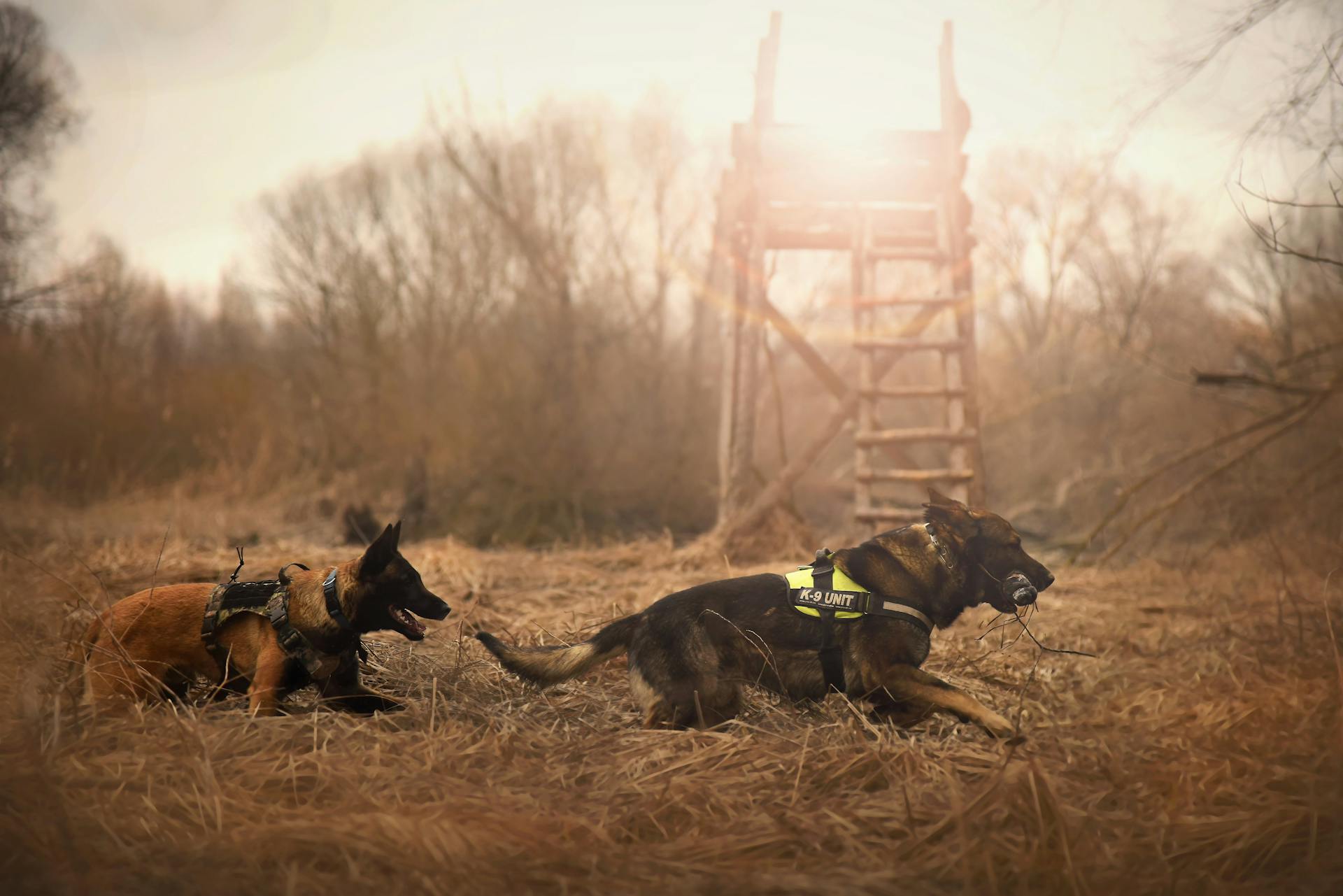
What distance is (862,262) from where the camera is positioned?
28.2 feet

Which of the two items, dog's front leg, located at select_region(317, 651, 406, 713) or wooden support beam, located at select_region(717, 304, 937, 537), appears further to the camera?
wooden support beam, located at select_region(717, 304, 937, 537)

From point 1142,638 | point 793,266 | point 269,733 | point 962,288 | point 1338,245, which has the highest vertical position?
point 793,266

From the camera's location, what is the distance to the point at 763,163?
8836 mm

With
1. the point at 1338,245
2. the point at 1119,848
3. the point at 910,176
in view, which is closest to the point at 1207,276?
the point at 1338,245

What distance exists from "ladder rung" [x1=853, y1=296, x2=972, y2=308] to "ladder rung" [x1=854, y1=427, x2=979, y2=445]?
121cm

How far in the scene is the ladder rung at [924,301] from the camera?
26.5ft

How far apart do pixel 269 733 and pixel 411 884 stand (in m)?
1.16

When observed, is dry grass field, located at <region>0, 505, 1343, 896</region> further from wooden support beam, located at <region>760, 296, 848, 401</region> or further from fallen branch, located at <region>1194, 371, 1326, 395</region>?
wooden support beam, located at <region>760, 296, 848, 401</region>

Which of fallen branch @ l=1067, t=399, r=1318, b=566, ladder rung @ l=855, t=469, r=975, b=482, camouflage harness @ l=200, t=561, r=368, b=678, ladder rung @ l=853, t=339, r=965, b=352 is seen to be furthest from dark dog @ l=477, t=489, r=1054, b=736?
ladder rung @ l=853, t=339, r=965, b=352

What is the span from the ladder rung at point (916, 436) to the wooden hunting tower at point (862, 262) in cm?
1

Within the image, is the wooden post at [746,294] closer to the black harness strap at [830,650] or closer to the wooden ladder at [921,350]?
the wooden ladder at [921,350]

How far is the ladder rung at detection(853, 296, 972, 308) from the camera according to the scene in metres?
8.09

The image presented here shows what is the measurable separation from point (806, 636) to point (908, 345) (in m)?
5.36

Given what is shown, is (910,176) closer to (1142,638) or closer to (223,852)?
(1142,638)
